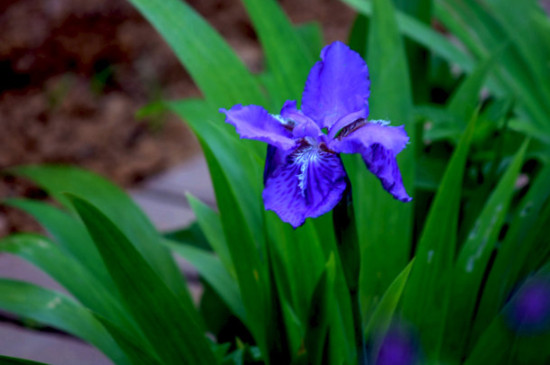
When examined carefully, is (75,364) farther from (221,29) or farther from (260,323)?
(221,29)

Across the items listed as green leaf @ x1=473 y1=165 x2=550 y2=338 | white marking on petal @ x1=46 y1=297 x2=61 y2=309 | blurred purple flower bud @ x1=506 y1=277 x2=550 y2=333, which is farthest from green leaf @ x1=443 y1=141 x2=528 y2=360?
white marking on petal @ x1=46 y1=297 x2=61 y2=309

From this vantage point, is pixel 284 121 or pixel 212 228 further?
pixel 212 228

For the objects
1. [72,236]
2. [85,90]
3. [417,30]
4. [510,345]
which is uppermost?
[85,90]

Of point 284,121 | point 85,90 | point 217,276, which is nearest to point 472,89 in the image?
point 217,276

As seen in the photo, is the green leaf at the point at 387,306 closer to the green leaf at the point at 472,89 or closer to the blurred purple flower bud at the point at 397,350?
the blurred purple flower bud at the point at 397,350

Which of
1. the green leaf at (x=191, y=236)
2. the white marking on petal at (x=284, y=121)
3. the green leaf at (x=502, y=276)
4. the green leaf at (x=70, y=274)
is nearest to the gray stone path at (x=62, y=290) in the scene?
the green leaf at (x=191, y=236)

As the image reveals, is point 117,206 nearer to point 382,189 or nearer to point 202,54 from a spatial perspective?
point 202,54

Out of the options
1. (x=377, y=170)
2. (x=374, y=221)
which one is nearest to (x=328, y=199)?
(x=377, y=170)
